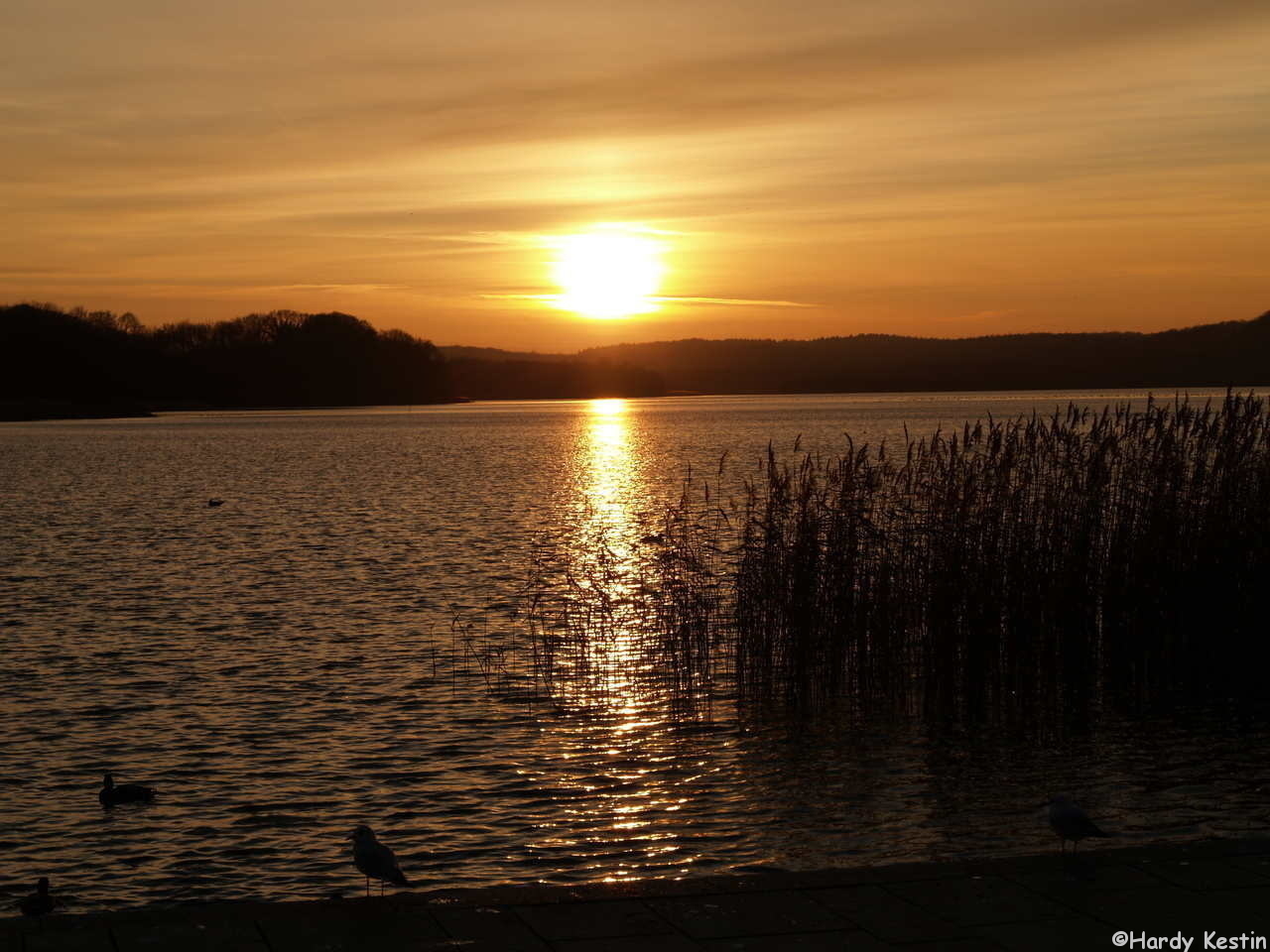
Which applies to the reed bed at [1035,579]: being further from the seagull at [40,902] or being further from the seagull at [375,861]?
the seagull at [40,902]

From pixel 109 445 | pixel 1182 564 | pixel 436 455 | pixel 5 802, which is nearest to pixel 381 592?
pixel 5 802

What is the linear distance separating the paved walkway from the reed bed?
8440 mm

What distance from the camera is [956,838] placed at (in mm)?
10609

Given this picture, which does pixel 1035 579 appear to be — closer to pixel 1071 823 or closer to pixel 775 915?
pixel 1071 823

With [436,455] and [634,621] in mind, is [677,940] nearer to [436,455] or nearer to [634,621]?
[634,621]

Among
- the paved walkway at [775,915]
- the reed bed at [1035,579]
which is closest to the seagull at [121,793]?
the paved walkway at [775,915]

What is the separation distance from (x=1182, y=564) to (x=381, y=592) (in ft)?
53.3

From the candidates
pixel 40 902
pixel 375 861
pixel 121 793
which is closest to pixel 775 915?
pixel 375 861

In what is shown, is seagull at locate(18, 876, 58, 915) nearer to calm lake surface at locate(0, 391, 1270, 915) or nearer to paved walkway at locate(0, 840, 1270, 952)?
paved walkway at locate(0, 840, 1270, 952)

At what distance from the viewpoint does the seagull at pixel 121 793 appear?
38.9 feet

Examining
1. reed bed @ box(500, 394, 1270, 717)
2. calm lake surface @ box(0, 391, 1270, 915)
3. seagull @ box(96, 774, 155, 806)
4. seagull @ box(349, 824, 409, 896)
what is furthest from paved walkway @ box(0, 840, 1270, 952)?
reed bed @ box(500, 394, 1270, 717)

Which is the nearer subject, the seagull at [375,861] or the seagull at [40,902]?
the seagull at [40,902]

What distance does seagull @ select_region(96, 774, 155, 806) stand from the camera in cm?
1184

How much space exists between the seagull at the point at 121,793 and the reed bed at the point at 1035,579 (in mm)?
6691
